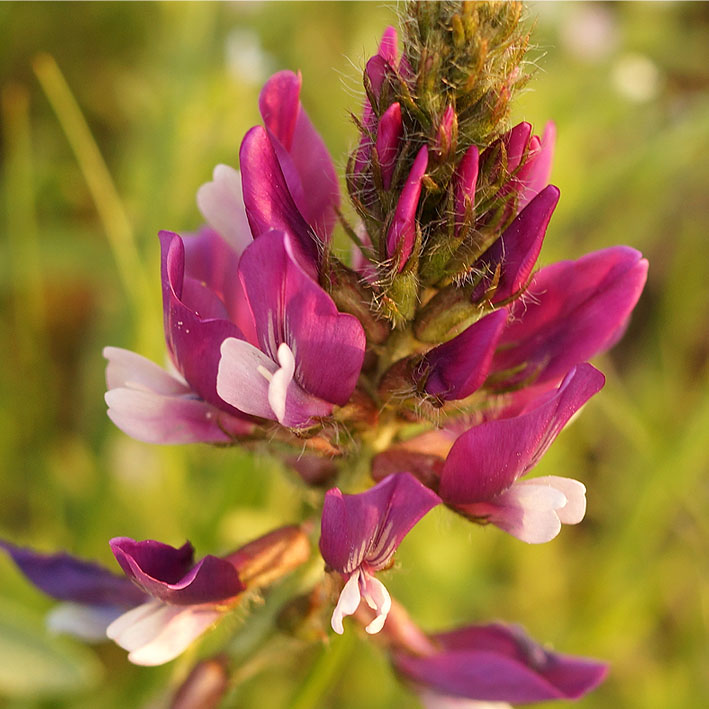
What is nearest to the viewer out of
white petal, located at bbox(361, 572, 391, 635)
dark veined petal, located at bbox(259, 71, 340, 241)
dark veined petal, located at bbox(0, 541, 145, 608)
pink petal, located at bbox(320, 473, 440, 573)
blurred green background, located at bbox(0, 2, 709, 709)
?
pink petal, located at bbox(320, 473, 440, 573)

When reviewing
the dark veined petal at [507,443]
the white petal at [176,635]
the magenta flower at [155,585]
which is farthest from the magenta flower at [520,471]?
the white petal at [176,635]

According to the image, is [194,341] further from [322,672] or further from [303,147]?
[322,672]

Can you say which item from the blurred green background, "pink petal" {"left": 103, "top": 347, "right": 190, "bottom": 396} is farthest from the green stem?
"pink petal" {"left": 103, "top": 347, "right": 190, "bottom": 396}

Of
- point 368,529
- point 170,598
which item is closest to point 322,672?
point 170,598

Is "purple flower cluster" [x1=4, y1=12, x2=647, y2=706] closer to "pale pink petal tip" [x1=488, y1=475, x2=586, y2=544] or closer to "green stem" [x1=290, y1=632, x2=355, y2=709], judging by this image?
"pale pink petal tip" [x1=488, y1=475, x2=586, y2=544]

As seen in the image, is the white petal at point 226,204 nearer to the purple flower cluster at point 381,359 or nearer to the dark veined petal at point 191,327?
the purple flower cluster at point 381,359
